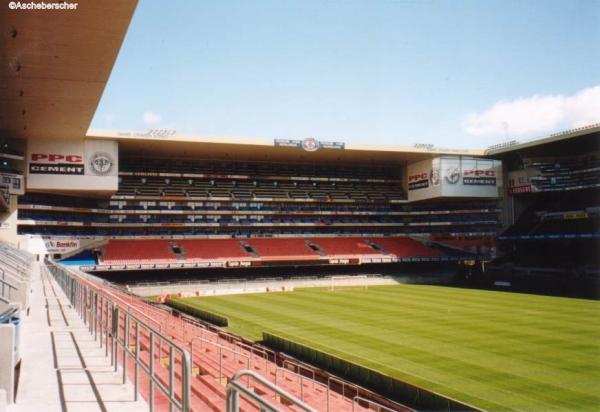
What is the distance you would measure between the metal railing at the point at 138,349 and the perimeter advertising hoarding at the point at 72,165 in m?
31.3

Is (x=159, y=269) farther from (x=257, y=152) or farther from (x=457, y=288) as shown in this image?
(x=457, y=288)

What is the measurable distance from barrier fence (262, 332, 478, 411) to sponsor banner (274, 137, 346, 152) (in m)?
29.0

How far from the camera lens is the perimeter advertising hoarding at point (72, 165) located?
41.7 meters

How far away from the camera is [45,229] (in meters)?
45.8

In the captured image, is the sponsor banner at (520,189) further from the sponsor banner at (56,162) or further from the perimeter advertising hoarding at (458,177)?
the sponsor banner at (56,162)

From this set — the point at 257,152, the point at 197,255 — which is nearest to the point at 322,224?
the point at 257,152

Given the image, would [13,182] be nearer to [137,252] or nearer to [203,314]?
[137,252]

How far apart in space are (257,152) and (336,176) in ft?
36.4

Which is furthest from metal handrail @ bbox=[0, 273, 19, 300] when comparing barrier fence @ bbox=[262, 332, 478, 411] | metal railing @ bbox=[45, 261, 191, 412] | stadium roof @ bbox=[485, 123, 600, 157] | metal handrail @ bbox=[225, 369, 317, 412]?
stadium roof @ bbox=[485, 123, 600, 157]

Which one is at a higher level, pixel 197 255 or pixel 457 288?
pixel 197 255

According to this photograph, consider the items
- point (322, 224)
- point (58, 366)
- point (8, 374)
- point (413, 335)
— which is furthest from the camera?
point (322, 224)

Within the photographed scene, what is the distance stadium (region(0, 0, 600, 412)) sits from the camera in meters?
10.6

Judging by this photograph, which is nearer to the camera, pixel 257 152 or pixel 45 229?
pixel 45 229

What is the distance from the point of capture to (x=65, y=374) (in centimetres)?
711
